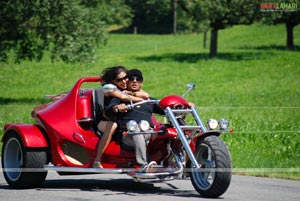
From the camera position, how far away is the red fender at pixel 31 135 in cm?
1046

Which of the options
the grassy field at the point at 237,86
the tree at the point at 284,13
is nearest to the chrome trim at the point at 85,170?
the grassy field at the point at 237,86

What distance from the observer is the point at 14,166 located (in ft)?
35.7

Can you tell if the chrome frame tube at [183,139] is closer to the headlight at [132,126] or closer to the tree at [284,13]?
the headlight at [132,126]

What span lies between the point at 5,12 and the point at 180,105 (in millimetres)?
21138

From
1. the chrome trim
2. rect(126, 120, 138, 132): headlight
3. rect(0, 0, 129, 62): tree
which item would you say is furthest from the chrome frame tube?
rect(0, 0, 129, 62): tree

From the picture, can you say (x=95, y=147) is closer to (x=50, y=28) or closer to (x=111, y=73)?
(x=111, y=73)

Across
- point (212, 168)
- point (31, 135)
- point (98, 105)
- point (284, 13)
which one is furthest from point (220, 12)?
point (212, 168)

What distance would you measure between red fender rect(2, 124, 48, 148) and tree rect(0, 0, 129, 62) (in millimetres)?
18892

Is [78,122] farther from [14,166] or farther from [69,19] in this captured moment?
[69,19]

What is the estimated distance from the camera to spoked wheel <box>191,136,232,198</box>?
29.5ft

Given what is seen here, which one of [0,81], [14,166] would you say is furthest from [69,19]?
[14,166]

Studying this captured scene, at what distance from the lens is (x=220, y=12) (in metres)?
45.1

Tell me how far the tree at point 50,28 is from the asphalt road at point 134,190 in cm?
1852

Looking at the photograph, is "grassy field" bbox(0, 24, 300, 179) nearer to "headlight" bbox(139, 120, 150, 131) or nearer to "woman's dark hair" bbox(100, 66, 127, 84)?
"woman's dark hair" bbox(100, 66, 127, 84)
